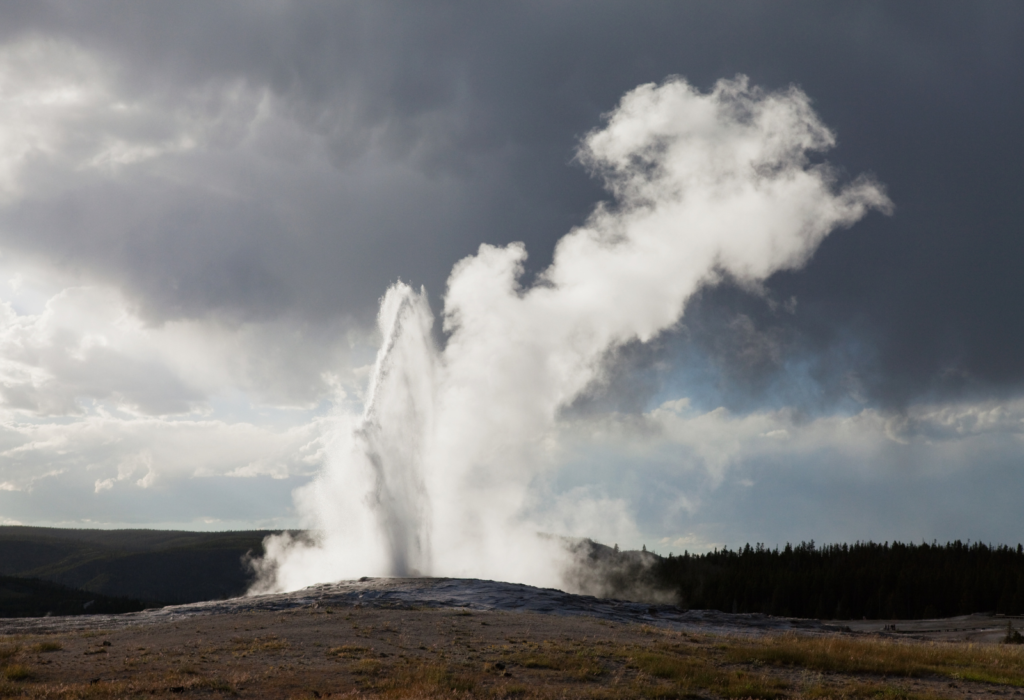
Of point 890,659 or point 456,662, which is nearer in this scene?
point 456,662

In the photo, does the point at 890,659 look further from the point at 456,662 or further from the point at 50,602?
the point at 50,602

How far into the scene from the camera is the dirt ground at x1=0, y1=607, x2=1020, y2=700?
57.5ft

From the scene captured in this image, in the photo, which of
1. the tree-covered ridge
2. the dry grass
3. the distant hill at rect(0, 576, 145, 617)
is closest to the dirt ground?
the dry grass

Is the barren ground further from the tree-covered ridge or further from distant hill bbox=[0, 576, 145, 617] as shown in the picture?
distant hill bbox=[0, 576, 145, 617]

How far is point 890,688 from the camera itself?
19781 mm

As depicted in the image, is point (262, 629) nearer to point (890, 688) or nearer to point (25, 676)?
point (25, 676)

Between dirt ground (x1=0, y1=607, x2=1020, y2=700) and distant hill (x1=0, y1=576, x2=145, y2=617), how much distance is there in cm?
13005

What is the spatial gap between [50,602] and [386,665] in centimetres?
16969

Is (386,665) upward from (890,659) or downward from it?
upward

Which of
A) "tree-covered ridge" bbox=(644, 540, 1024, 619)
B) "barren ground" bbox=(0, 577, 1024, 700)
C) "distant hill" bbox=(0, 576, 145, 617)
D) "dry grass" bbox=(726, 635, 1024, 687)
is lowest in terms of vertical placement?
"distant hill" bbox=(0, 576, 145, 617)

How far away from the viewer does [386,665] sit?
2083 centimetres

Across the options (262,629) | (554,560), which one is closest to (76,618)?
(262,629)

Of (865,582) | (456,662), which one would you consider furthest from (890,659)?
(865,582)

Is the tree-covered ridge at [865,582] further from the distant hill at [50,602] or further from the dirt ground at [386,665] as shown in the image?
the distant hill at [50,602]
